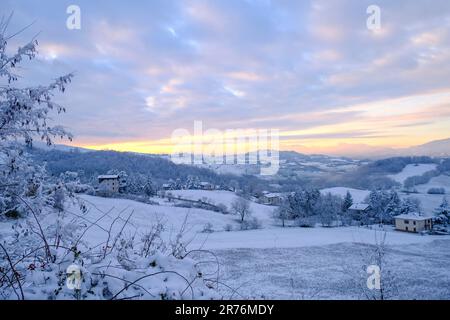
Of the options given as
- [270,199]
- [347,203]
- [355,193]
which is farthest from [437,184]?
[270,199]

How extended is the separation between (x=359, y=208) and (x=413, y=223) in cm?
1018

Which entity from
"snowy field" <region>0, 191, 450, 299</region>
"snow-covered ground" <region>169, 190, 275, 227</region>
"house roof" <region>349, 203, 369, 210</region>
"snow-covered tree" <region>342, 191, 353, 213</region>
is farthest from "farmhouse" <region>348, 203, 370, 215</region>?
"snowy field" <region>0, 191, 450, 299</region>

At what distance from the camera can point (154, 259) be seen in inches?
106

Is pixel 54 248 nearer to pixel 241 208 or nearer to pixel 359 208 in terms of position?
pixel 241 208

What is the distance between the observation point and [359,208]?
3906 cm

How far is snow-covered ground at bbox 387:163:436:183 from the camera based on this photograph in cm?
4604

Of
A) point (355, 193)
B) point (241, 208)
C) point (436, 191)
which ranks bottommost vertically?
point (241, 208)

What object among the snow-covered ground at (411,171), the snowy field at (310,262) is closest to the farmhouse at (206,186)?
the snowy field at (310,262)

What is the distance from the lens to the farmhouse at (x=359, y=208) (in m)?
38.5

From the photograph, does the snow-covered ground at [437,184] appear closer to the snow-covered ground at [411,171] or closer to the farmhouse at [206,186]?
the snow-covered ground at [411,171]
